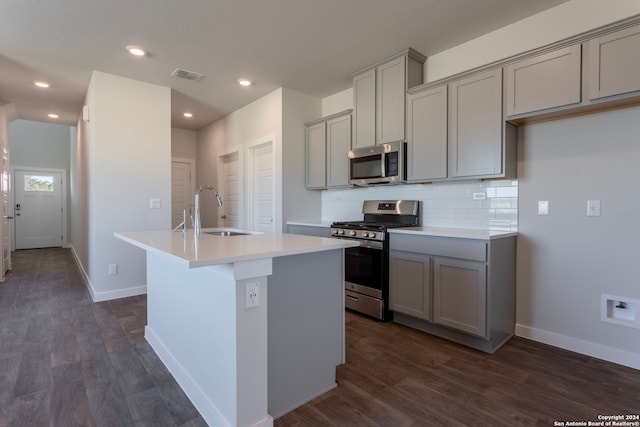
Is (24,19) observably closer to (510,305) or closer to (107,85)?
(107,85)

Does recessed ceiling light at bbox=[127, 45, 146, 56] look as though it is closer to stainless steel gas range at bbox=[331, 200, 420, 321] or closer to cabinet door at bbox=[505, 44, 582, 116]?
stainless steel gas range at bbox=[331, 200, 420, 321]

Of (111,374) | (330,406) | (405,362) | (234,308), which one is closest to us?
(234,308)

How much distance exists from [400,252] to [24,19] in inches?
144

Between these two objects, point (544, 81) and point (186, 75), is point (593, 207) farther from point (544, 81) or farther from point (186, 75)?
point (186, 75)

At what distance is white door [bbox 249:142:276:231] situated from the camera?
4582 millimetres

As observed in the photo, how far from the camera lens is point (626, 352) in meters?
2.25

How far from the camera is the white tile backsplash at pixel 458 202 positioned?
2.82m

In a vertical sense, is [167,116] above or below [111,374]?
above

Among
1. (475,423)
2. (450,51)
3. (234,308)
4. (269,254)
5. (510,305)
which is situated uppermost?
(450,51)

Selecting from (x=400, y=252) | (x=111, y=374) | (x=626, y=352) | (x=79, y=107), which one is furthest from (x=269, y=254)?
(x=79, y=107)

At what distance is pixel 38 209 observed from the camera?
797 cm

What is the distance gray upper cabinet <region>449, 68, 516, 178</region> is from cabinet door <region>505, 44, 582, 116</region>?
11 cm

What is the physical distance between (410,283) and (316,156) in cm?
211

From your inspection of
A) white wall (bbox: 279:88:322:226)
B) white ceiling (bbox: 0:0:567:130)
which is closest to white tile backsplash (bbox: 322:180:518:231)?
white wall (bbox: 279:88:322:226)
